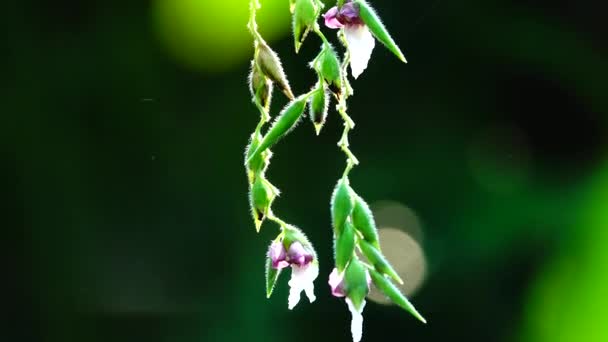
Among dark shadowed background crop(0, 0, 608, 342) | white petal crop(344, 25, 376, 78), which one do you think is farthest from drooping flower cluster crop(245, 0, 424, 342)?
dark shadowed background crop(0, 0, 608, 342)

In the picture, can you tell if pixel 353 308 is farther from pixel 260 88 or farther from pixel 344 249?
pixel 260 88

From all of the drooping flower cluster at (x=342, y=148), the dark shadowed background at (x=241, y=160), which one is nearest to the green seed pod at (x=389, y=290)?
the drooping flower cluster at (x=342, y=148)

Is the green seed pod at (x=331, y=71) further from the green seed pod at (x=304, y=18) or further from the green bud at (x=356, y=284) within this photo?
the green bud at (x=356, y=284)

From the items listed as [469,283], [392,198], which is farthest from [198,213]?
[469,283]

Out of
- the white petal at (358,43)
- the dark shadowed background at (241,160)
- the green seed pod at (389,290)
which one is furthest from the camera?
the dark shadowed background at (241,160)

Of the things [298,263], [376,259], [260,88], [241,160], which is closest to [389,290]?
[376,259]

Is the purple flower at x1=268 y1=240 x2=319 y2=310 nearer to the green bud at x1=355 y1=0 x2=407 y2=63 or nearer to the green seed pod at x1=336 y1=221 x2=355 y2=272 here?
the green seed pod at x1=336 y1=221 x2=355 y2=272
